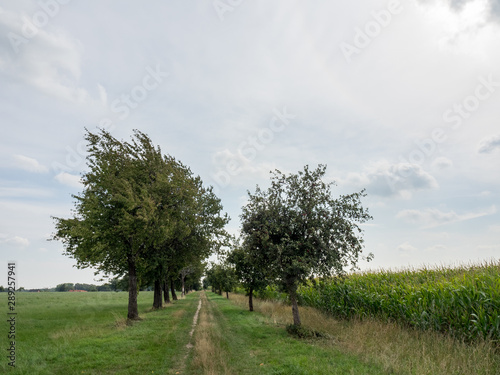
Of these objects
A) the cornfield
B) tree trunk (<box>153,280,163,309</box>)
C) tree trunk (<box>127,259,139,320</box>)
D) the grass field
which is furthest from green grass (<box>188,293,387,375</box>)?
tree trunk (<box>153,280,163,309</box>)

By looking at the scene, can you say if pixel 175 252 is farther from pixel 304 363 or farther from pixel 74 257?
pixel 304 363

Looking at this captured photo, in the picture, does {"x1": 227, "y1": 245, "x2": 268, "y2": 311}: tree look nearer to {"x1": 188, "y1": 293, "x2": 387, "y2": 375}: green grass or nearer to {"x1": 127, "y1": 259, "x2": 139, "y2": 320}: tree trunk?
{"x1": 127, "y1": 259, "x2": 139, "y2": 320}: tree trunk

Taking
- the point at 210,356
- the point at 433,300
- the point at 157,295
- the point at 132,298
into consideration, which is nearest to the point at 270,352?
the point at 210,356

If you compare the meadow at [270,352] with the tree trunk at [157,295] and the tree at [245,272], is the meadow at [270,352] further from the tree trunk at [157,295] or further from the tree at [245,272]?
the tree trunk at [157,295]

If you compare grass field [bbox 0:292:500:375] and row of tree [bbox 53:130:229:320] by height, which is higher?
row of tree [bbox 53:130:229:320]

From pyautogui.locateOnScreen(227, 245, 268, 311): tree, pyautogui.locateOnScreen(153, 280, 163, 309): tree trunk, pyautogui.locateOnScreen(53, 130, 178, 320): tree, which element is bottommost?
pyautogui.locateOnScreen(153, 280, 163, 309): tree trunk

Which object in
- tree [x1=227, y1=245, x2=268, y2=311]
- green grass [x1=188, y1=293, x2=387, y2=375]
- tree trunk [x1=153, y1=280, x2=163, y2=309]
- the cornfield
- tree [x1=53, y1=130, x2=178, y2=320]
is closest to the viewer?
green grass [x1=188, y1=293, x2=387, y2=375]

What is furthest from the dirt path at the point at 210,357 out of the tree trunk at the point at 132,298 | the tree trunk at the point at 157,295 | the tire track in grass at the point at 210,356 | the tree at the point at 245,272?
the tree trunk at the point at 157,295

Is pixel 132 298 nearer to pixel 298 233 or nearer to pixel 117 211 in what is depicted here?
pixel 117 211

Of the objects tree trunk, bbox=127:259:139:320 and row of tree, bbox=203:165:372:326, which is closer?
row of tree, bbox=203:165:372:326

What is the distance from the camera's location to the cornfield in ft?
36.1

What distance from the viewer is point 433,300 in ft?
41.4

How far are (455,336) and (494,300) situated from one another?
2155mm

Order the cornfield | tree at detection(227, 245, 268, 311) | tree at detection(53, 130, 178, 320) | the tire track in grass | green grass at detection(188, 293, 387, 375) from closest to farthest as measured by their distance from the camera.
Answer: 1. green grass at detection(188, 293, 387, 375)
2. the tire track in grass
3. the cornfield
4. tree at detection(53, 130, 178, 320)
5. tree at detection(227, 245, 268, 311)
